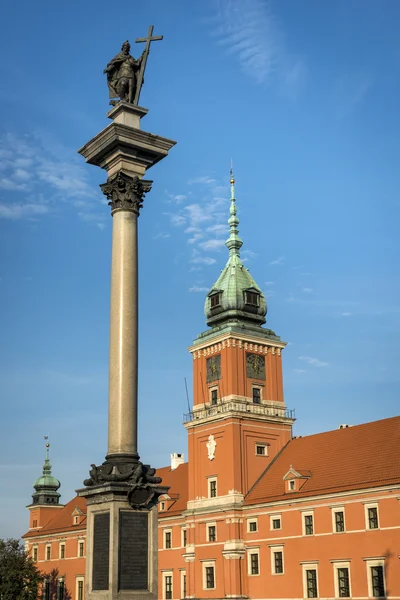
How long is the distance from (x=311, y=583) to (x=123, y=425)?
38.6 m

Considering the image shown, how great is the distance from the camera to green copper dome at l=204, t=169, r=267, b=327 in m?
66.7

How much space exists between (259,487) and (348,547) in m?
11.2

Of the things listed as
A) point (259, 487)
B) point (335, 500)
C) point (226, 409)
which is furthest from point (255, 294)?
point (335, 500)

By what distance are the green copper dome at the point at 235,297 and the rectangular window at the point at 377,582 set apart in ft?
80.1

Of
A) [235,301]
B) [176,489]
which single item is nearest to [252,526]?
[176,489]

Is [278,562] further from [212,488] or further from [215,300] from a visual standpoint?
[215,300]

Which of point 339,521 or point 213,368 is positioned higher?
point 213,368

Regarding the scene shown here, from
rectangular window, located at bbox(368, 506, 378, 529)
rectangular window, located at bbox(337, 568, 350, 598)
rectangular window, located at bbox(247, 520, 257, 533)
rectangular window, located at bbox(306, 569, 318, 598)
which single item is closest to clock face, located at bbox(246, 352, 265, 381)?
rectangular window, located at bbox(247, 520, 257, 533)

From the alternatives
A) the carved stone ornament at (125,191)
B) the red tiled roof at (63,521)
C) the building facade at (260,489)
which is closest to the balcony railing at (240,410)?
the building facade at (260,489)

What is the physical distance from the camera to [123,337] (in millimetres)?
17938

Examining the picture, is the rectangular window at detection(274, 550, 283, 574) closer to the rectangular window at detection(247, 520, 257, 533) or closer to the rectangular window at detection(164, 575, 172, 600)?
the rectangular window at detection(247, 520, 257, 533)

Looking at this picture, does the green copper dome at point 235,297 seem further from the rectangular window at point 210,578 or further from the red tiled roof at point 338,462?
the rectangular window at point 210,578

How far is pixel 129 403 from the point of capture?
1750 cm

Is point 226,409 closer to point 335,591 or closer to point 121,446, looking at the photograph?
point 335,591
